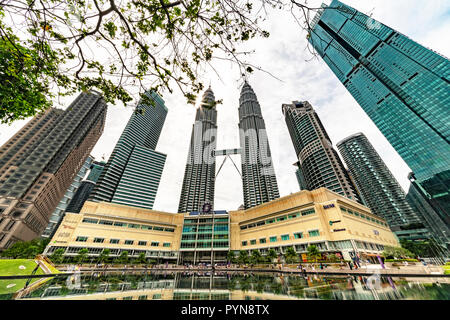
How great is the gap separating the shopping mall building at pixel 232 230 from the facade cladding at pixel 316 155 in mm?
21833

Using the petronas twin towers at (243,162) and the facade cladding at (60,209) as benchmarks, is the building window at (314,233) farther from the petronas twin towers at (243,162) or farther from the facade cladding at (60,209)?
the facade cladding at (60,209)

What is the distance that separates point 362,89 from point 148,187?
4658 inches

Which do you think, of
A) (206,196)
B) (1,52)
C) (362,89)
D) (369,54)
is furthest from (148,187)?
(369,54)

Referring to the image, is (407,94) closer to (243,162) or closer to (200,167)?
(243,162)

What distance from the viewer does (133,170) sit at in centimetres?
9794

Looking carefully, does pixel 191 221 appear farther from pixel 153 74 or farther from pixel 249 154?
pixel 249 154

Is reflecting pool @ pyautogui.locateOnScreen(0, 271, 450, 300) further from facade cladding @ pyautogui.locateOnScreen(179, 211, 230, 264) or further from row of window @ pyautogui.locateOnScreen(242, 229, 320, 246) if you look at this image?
facade cladding @ pyautogui.locateOnScreen(179, 211, 230, 264)

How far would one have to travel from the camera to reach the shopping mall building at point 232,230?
3259cm

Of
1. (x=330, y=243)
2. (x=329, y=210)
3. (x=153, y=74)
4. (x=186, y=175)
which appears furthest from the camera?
A: (x=186, y=175)

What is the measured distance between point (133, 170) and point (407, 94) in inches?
5058

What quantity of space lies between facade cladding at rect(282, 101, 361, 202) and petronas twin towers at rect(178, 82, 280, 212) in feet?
75.8

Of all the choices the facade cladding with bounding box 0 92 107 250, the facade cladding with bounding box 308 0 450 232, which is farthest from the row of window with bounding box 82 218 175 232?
the facade cladding with bounding box 308 0 450 232

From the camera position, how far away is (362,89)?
7694 centimetres
